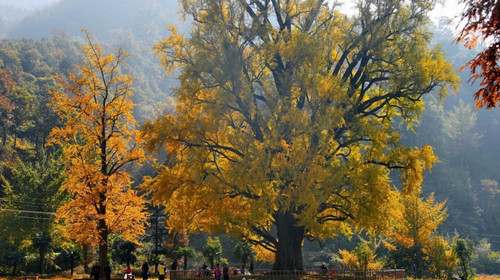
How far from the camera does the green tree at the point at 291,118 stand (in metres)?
18.3

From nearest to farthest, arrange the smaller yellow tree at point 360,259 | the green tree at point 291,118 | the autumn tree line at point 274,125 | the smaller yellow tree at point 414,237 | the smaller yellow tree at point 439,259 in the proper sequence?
the green tree at point 291,118, the autumn tree line at point 274,125, the smaller yellow tree at point 439,259, the smaller yellow tree at point 414,237, the smaller yellow tree at point 360,259

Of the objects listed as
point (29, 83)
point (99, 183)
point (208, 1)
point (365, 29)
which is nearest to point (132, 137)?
point (99, 183)

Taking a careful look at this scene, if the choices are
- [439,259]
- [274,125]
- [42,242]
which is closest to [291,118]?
[274,125]

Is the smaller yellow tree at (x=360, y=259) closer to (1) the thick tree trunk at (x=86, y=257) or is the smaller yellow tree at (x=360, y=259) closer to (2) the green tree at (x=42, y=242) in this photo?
(1) the thick tree trunk at (x=86, y=257)

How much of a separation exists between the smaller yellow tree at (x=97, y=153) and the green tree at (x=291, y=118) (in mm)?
4069

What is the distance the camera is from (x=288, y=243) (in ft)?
69.6

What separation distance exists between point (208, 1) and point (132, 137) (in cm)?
978

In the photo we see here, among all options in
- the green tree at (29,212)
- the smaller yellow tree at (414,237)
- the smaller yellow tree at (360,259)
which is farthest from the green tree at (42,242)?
the smaller yellow tree at (414,237)

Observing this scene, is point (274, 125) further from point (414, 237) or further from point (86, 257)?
point (86, 257)

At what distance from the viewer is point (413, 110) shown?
20797 millimetres

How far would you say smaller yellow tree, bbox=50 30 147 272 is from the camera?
2358 cm

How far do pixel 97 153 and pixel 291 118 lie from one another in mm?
12820

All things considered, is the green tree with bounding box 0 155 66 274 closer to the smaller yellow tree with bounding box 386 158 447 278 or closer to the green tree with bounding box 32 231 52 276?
the green tree with bounding box 32 231 52 276

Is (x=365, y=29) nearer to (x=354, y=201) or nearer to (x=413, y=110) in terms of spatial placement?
(x=413, y=110)
